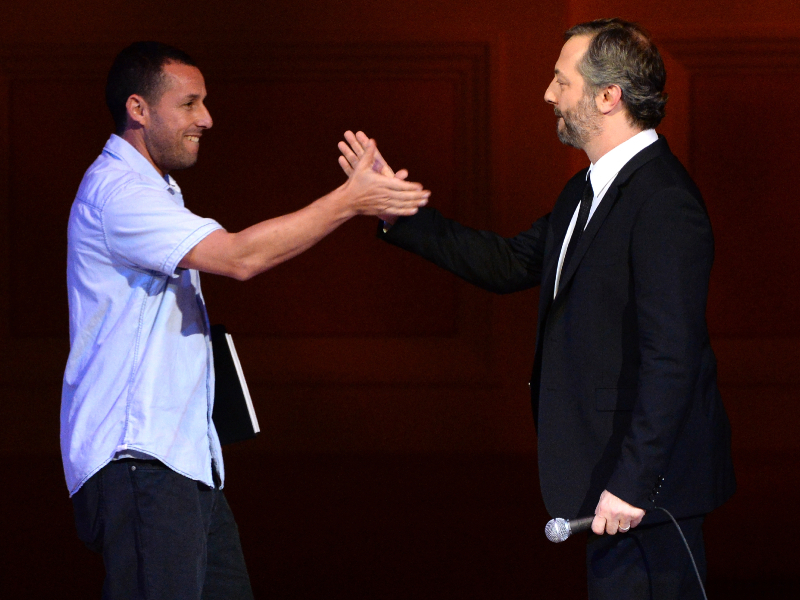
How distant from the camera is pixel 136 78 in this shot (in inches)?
77.1

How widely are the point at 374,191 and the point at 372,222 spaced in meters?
1.97

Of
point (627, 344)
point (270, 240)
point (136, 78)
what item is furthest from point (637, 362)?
point (136, 78)

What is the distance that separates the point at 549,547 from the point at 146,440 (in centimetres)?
188

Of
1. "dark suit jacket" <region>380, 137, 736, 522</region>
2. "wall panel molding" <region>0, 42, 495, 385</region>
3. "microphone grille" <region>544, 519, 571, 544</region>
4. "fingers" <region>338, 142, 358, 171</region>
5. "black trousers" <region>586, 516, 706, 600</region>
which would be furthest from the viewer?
"wall panel molding" <region>0, 42, 495, 385</region>

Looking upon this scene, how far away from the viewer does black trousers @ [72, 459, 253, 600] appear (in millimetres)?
1707

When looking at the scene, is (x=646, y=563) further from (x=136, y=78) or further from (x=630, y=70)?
(x=136, y=78)

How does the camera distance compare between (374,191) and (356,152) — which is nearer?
(374,191)

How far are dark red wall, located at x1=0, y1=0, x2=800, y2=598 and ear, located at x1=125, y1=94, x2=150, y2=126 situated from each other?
178cm

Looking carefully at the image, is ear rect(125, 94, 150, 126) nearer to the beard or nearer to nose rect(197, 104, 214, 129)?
→ nose rect(197, 104, 214, 129)

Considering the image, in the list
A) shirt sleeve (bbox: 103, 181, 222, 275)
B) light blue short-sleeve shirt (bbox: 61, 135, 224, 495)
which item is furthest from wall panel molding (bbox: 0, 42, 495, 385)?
shirt sleeve (bbox: 103, 181, 222, 275)

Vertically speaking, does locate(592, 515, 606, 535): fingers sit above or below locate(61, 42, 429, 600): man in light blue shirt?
below

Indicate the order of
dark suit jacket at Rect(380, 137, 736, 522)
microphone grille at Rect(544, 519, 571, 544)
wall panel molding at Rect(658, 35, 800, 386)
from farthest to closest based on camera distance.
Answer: wall panel molding at Rect(658, 35, 800, 386) → dark suit jacket at Rect(380, 137, 736, 522) → microphone grille at Rect(544, 519, 571, 544)

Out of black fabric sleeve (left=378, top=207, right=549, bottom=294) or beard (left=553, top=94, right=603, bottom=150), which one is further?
black fabric sleeve (left=378, top=207, right=549, bottom=294)

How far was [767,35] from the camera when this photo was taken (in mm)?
3564
